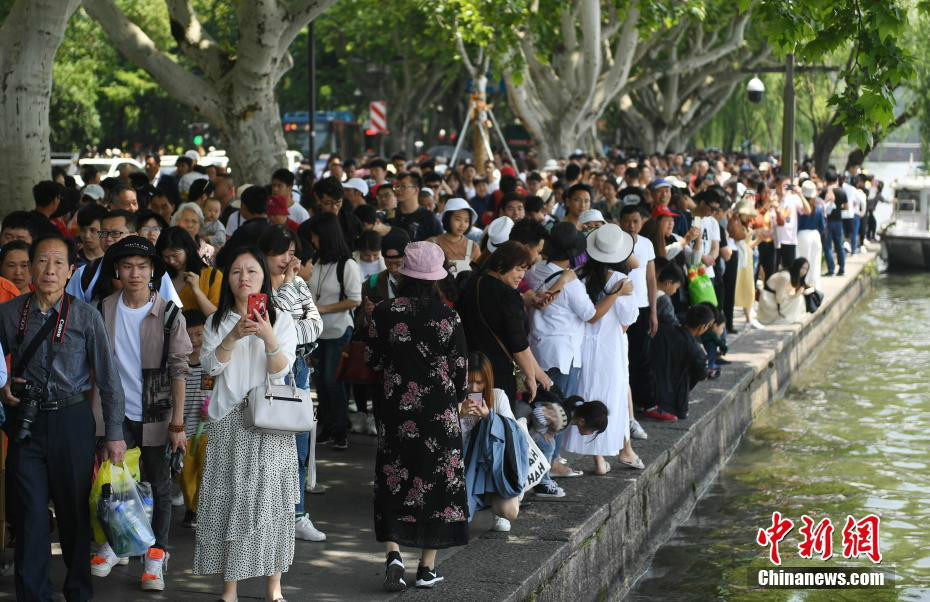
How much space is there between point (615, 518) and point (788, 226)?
37.2 ft

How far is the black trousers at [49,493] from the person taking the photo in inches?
253

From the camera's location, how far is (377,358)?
6.95 metres

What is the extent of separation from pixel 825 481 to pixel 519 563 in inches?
220

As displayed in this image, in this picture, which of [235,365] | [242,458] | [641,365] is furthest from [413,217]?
[242,458]

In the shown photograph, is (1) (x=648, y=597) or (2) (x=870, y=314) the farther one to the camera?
(2) (x=870, y=314)

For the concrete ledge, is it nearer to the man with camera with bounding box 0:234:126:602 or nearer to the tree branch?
the man with camera with bounding box 0:234:126:602

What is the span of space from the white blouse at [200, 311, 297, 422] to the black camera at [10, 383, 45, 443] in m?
0.73

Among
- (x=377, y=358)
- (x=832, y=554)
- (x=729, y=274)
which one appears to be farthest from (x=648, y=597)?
(x=729, y=274)

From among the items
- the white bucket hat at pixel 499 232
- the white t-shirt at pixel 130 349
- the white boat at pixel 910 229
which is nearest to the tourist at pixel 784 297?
the white bucket hat at pixel 499 232

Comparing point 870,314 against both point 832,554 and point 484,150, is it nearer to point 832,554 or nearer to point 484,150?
point 484,150

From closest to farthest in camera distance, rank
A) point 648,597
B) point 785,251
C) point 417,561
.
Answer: point 417,561 → point 648,597 → point 785,251

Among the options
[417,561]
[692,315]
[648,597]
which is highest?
[692,315]

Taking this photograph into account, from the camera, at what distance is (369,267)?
34.3ft

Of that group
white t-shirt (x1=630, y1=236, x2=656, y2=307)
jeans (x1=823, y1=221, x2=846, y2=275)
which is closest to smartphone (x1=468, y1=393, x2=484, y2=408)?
white t-shirt (x1=630, y1=236, x2=656, y2=307)
